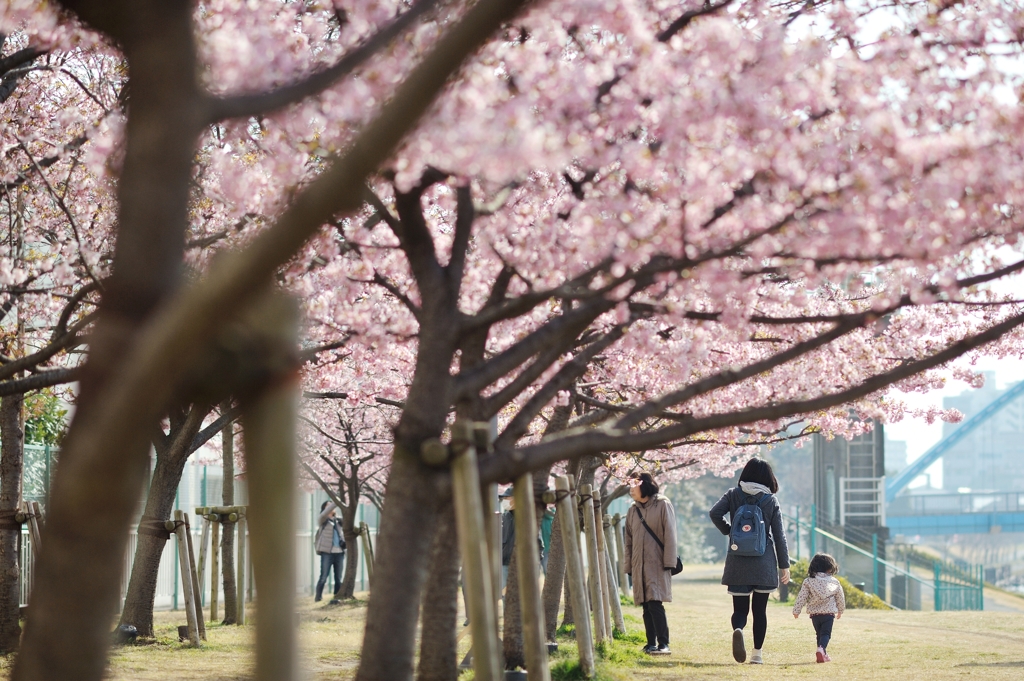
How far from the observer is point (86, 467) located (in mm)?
3535

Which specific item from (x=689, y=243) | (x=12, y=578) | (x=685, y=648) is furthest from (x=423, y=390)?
(x=685, y=648)

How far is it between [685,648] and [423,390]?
7638mm

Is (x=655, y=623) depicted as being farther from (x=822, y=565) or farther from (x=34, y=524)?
(x=34, y=524)

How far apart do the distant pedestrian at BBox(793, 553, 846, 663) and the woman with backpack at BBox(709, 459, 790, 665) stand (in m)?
0.51

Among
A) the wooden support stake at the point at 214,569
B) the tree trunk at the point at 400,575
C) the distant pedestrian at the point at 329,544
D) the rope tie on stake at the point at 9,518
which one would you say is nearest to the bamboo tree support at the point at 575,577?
the tree trunk at the point at 400,575

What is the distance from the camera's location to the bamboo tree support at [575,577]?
759 centimetres

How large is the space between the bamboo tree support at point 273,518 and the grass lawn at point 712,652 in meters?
2.20

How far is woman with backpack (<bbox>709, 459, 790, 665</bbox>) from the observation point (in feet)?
32.9

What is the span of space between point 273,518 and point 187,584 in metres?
8.74

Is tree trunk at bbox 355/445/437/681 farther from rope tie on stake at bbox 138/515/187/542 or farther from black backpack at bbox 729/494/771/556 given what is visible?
rope tie on stake at bbox 138/515/187/542

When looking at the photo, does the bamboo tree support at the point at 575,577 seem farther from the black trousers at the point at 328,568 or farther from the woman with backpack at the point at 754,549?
the black trousers at the point at 328,568

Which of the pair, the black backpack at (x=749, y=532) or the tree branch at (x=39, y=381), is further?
the black backpack at (x=749, y=532)

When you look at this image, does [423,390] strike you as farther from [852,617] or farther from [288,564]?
[852,617]

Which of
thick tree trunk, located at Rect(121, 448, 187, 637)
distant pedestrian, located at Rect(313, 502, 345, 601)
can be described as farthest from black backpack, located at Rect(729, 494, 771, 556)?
distant pedestrian, located at Rect(313, 502, 345, 601)
